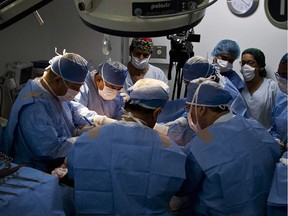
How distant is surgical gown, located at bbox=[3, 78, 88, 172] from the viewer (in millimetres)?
1821

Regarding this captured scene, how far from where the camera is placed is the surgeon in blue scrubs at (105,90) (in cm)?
234

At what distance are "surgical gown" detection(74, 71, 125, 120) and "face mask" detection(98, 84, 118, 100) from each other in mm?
84

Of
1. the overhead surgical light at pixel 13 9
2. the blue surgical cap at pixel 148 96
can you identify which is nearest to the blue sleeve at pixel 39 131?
the blue surgical cap at pixel 148 96

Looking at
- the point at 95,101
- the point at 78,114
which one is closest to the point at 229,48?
the point at 95,101

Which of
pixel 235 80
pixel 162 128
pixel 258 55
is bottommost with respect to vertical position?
pixel 162 128

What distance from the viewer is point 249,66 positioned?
2631 mm

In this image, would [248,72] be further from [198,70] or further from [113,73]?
[113,73]

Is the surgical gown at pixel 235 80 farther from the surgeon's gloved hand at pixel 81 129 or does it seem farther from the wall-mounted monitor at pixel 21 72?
the wall-mounted monitor at pixel 21 72

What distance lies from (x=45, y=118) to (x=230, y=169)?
3.32ft

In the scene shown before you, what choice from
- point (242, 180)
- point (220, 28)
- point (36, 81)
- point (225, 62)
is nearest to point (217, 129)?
point (242, 180)

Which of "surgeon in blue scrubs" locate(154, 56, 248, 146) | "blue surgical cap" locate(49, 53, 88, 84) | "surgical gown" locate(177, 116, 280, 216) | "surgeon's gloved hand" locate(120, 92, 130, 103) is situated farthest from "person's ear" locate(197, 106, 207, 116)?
"blue surgical cap" locate(49, 53, 88, 84)

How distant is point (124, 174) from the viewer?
4.58 ft

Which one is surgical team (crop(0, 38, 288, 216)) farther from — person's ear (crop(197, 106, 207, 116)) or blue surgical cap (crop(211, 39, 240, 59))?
blue surgical cap (crop(211, 39, 240, 59))

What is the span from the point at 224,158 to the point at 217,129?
0.50 ft
